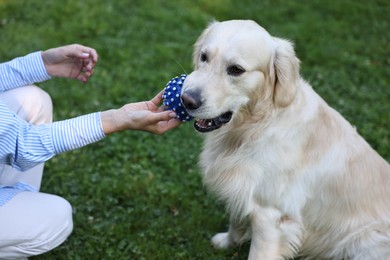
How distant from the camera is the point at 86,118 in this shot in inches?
101

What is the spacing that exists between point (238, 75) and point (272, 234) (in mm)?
984

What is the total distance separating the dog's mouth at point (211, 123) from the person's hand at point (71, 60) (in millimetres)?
883

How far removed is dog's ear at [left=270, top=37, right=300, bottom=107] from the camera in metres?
2.79

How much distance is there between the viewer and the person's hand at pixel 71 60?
315 cm

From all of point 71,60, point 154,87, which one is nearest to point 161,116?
point 71,60

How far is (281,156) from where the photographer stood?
286 cm

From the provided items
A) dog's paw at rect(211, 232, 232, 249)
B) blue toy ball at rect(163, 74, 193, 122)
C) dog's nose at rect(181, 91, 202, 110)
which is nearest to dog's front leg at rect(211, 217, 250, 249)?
dog's paw at rect(211, 232, 232, 249)

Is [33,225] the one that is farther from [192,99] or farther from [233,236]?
[233,236]

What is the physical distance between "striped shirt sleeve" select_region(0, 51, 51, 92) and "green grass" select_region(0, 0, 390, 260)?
1.08 m

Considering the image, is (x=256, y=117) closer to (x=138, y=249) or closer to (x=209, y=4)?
(x=138, y=249)

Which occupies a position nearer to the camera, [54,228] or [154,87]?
[54,228]

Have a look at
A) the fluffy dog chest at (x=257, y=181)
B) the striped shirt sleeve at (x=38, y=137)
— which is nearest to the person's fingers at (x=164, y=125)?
the striped shirt sleeve at (x=38, y=137)

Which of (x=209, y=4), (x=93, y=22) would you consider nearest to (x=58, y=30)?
(x=93, y=22)

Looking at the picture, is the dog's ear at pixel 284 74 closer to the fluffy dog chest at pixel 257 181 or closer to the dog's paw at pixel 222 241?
the fluffy dog chest at pixel 257 181
